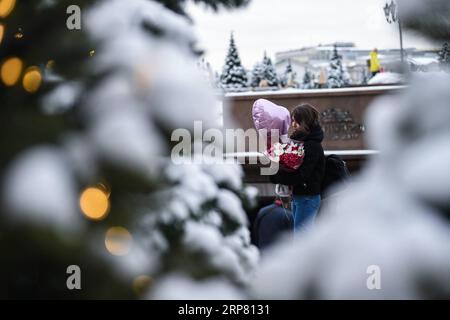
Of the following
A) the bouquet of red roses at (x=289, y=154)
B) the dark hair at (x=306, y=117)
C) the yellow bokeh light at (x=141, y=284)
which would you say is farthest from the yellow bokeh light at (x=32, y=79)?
the dark hair at (x=306, y=117)

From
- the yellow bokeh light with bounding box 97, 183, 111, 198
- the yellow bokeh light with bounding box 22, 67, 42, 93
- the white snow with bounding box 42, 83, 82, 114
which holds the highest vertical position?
the yellow bokeh light with bounding box 22, 67, 42, 93

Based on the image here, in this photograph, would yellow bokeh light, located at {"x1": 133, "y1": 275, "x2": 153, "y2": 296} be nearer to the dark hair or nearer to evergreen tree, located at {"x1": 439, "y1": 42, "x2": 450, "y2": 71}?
evergreen tree, located at {"x1": 439, "y1": 42, "x2": 450, "y2": 71}

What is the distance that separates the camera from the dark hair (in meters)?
3.77

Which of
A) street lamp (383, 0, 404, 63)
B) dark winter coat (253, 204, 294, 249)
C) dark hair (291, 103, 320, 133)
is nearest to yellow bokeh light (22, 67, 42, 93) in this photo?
street lamp (383, 0, 404, 63)

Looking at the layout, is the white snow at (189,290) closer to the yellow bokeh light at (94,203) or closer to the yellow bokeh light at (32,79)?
the yellow bokeh light at (94,203)

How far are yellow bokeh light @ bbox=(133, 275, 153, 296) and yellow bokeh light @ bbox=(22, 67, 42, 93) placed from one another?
10.9 inches

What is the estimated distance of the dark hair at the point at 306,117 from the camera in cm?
377

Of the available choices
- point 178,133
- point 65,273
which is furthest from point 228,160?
point 65,273

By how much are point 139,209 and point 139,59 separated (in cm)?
19

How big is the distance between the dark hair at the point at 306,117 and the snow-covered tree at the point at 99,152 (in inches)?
114

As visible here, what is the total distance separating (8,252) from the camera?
0.76 metres

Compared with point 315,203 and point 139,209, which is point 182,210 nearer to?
point 139,209

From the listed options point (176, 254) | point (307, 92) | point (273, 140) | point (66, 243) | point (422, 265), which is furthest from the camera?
point (307, 92)

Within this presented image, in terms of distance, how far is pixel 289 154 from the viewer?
3.60m
